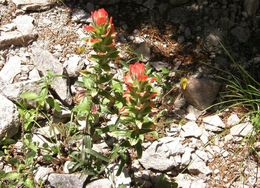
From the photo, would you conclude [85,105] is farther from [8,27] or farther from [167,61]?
[8,27]

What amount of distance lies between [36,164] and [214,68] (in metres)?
1.63

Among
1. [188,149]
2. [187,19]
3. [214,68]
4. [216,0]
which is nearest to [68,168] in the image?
[188,149]

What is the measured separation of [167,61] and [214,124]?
0.70m

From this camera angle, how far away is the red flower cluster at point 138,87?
2814 millimetres

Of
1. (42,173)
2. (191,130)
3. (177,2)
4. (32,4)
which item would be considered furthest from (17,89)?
(177,2)

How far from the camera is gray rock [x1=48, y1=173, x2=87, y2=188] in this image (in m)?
3.26

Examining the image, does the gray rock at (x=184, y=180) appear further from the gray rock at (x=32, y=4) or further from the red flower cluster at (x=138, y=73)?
the gray rock at (x=32, y=4)

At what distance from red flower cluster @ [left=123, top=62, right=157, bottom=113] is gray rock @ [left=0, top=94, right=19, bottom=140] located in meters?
1.02

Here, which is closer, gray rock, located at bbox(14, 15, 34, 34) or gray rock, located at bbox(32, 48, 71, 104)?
gray rock, located at bbox(32, 48, 71, 104)

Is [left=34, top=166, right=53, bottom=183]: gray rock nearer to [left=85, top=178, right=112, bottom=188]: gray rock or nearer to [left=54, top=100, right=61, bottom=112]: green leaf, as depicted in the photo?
[left=85, top=178, right=112, bottom=188]: gray rock

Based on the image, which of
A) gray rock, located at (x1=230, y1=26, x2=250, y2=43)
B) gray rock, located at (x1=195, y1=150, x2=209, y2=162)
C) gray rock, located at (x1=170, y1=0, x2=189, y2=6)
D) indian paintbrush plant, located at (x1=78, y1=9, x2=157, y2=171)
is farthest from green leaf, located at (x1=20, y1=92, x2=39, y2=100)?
gray rock, located at (x1=230, y1=26, x2=250, y2=43)

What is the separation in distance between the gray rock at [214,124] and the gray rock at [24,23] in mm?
1711

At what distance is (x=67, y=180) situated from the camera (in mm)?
3279

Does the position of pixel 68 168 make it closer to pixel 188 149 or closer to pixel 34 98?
pixel 34 98
